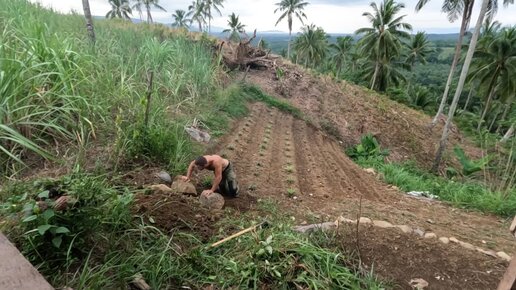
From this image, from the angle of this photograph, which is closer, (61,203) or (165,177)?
(61,203)

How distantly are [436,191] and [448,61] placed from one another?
74.4m

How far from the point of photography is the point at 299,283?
2053mm

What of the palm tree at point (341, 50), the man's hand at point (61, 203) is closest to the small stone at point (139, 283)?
the man's hand at point (61, 203)

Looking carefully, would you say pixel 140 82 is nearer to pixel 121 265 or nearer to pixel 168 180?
pixel 168 180

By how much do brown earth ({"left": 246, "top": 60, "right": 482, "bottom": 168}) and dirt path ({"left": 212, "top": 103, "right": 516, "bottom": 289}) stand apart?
282 centimetres

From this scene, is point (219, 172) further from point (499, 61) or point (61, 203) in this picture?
point (499, 61)

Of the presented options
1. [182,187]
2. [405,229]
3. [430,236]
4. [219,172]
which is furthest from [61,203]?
[430,236]

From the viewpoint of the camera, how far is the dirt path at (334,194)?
2848mm

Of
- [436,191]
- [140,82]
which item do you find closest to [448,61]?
[436,191]

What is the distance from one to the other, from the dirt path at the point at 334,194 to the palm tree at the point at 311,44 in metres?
26.3

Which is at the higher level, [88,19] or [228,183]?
[88,19]

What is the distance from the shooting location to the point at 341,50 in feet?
121

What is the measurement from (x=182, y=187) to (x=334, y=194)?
257 cm

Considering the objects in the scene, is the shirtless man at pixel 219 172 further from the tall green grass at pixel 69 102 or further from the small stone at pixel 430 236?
the small stone at pixel 430 236
